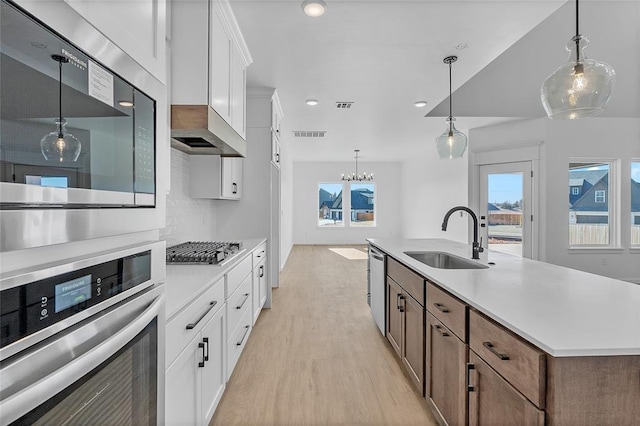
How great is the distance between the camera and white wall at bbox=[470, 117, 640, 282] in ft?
18.1

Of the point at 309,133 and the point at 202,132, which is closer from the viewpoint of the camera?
the point at 202,132

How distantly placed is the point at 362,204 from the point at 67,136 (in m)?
10.6

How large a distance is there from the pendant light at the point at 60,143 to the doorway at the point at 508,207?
21.6 ft

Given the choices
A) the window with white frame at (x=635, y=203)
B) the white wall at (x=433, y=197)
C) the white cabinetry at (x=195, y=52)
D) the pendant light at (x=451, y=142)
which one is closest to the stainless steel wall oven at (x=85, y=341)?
the white cabinetry at (x=195, y=52)

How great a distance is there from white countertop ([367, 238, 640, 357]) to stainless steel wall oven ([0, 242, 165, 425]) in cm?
115

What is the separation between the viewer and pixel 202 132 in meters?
2.10

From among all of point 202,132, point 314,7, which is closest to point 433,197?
point 314,7

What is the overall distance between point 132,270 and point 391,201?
10581 millimetres

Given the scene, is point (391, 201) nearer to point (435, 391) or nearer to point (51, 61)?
point (435, 391)

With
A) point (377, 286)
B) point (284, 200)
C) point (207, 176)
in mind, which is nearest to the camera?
point (207, 176)

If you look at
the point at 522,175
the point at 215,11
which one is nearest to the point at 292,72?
the point at 215,11

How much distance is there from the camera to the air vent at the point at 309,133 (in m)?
6.24

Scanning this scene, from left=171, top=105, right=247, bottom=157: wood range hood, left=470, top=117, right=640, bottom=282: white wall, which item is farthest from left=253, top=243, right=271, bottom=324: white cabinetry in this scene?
left=470, top=117, right=640, bottom=282: white wall

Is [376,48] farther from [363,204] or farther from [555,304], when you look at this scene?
[363,204]
